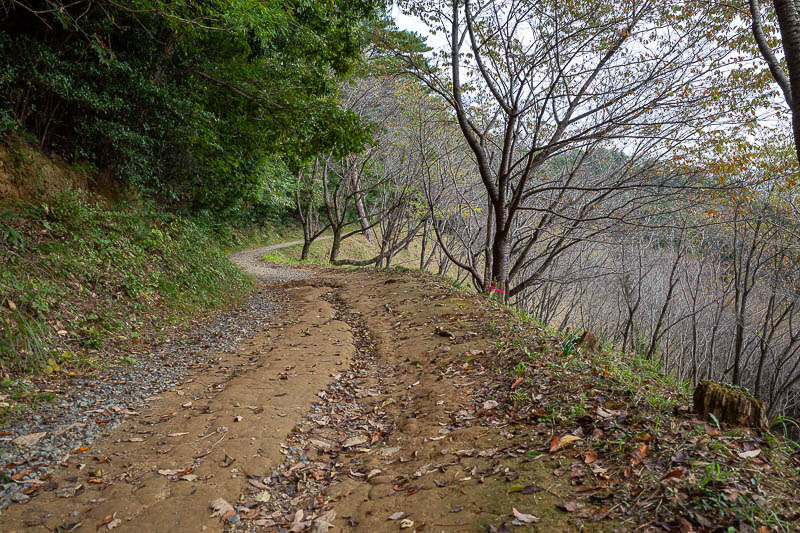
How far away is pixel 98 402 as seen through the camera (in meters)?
4.06

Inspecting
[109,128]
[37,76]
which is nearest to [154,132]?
[109,128]

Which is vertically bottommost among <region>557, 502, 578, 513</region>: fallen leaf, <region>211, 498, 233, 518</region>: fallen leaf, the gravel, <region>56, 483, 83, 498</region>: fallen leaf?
<region>56, 483, 83, 498</region>: fallen leaf

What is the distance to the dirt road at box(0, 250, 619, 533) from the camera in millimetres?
2619

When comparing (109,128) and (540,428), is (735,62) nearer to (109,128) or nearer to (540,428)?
(540,428)

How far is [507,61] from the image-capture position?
7.91 meters

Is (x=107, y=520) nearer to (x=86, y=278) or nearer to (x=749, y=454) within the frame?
(x=749, y=454)

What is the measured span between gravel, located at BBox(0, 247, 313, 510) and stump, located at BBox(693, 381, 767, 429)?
4734 millimetres

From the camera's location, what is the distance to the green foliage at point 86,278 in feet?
14.6

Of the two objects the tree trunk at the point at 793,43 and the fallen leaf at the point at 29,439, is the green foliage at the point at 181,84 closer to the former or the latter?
the fallen leaf at the point at 29,439

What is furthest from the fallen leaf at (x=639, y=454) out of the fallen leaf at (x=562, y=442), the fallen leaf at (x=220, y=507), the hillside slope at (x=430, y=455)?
the fallen leaf at (x=220, y=507)

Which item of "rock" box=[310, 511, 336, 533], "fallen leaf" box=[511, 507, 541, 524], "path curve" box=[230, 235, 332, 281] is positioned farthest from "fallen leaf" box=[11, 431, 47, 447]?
"path curve" box=[230, 235, 332, 281]

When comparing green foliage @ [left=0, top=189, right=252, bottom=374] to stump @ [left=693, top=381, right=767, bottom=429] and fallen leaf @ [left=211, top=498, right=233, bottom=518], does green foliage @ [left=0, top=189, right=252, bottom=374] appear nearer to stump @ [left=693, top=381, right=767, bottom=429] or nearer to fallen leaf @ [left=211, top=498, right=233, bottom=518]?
fallen leaf @ [left=211, top=498, right=233, bottom=518]

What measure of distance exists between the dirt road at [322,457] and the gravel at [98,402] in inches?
5.9

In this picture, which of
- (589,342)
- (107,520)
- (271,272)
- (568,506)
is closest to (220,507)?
(107,520)
